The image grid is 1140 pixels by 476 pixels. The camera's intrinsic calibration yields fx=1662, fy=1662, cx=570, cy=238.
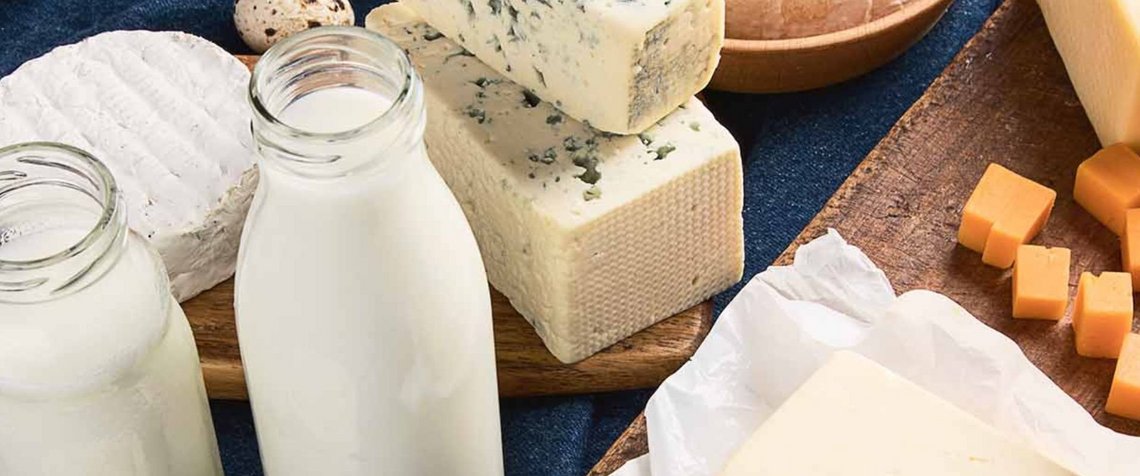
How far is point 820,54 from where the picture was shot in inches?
75.9

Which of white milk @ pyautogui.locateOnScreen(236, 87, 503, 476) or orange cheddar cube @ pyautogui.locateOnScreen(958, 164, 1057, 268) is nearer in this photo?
white milk @ pyautogui.locateOnScreen(236, 87, 503, 476)

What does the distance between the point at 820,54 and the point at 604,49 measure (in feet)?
1.61

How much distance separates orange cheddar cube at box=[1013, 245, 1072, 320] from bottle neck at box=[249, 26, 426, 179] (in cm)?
80

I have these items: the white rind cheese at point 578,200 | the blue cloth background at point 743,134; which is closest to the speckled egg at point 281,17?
the blue cloth background at point 743,134

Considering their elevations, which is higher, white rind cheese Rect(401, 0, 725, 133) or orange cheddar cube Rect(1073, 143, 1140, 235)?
white rind cheese Rect(401, 0, 725, 133)

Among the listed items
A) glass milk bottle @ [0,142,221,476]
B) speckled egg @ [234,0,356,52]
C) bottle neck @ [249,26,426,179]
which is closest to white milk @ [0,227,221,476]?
glass milk bottle @ [0,142,221,476]

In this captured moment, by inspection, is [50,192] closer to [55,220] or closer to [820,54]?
[55,220]

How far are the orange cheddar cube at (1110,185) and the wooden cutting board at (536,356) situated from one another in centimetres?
44

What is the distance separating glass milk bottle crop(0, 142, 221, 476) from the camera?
1.16 m

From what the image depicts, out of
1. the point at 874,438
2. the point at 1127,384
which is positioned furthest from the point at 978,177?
the point at 874,438

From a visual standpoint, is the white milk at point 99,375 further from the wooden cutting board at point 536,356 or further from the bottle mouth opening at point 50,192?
the wooden cutting board at point 536,356

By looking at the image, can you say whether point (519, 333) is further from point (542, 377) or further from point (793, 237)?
point (793, 237)

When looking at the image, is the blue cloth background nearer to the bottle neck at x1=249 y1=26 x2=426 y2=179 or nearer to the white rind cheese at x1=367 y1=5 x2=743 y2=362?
the white rind cheese at x1=367 y1=5 x2=743 y2=362

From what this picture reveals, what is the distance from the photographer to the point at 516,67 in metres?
1.65
